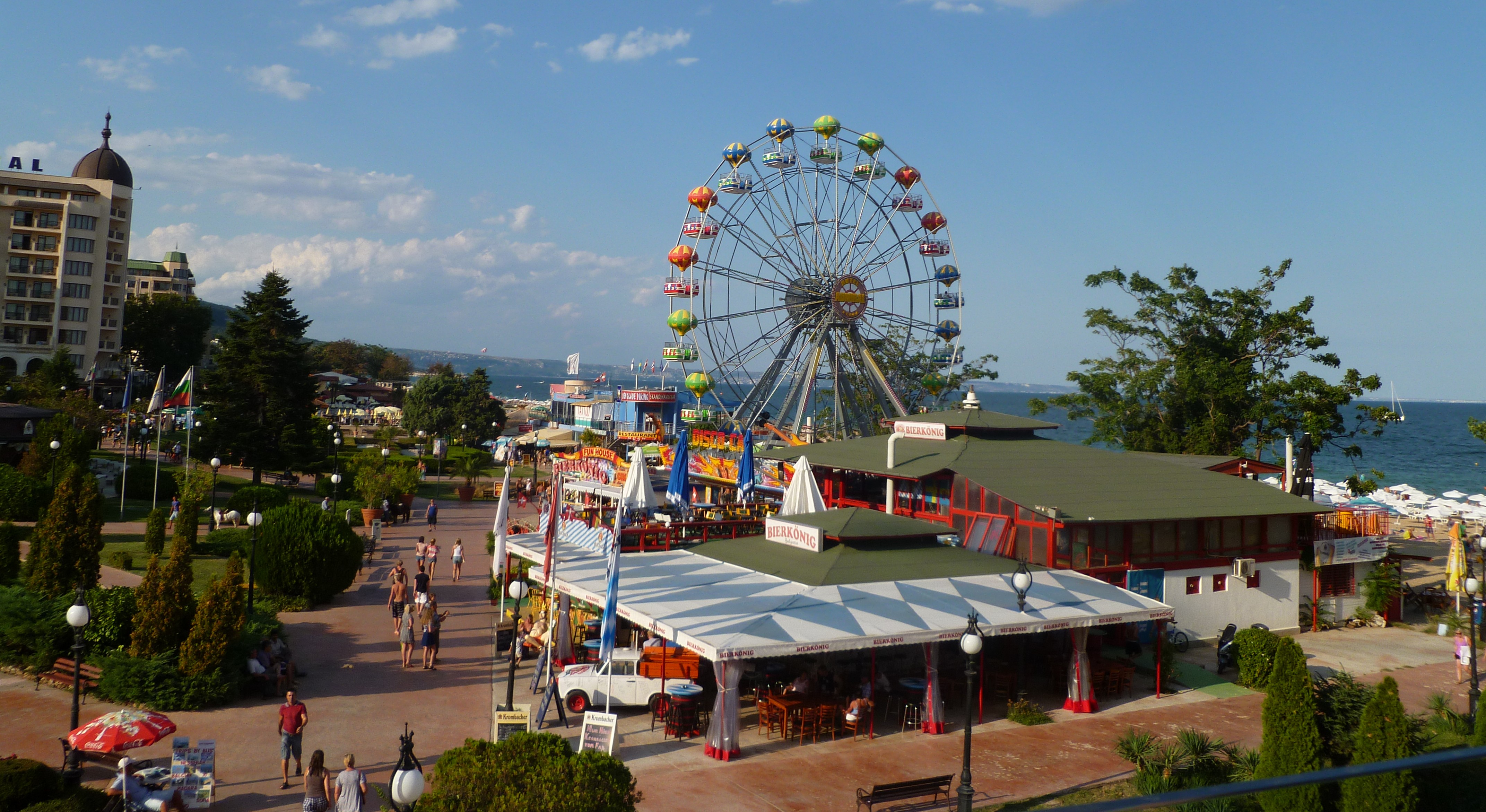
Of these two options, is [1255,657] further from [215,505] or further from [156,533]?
[215,505]

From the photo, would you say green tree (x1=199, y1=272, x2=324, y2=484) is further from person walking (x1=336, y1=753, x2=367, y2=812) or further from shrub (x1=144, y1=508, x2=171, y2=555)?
person walking (x1=336, y1=753, x2=367, y2=812)

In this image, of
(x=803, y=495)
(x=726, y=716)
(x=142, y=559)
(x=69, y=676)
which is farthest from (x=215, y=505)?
(x=726, y=716)

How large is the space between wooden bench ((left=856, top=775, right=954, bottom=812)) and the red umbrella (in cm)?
963

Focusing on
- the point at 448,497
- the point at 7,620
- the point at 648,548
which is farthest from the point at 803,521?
the point at 448,497

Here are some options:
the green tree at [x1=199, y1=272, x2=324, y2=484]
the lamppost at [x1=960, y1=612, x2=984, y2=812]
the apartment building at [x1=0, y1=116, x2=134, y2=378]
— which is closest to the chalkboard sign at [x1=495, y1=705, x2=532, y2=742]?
the lamppost at [x1=960, y1=612, x2=984, y2=812]

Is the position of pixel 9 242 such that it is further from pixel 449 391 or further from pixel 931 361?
pixel 931 361

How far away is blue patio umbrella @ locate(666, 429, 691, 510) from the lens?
87.1 ft

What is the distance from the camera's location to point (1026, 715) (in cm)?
1816

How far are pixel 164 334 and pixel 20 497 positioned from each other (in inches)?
2611

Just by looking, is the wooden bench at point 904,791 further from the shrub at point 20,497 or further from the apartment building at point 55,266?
the apartment building at point 55,266

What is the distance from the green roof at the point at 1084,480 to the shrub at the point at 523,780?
52.1ft

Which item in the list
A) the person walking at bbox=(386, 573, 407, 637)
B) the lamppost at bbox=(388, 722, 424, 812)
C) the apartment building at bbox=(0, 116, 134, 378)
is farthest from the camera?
the apartment building at bbox=(0, 116, 134, 378)

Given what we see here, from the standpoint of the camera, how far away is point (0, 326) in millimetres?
78875

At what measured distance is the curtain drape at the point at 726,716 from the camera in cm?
1549
